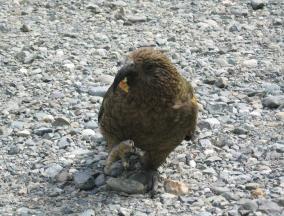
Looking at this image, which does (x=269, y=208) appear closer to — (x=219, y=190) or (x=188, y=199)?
(x=219, y=190)

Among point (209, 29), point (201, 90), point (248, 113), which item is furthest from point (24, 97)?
point (209, 29)

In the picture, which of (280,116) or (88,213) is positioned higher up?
(280,116)

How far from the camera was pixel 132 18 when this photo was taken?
10.4m

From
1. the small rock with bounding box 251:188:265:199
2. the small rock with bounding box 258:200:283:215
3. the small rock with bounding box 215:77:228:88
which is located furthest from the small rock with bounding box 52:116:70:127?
the small rock with bounding box 258:200:283:215

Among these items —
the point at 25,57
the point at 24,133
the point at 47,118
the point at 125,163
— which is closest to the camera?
the point at 125,163

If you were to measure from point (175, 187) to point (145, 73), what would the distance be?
122 cm

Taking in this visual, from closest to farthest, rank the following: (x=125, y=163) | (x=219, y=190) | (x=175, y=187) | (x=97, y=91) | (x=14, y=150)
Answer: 1. (x=219, y=190)
2. (x=175, y=187)
3. (x=125, y=163)
4. (x=14, y=150)
5. (x=97, y=91)

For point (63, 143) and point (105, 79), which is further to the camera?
point (105, 79)

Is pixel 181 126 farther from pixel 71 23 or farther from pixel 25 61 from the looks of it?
pixel 71 23

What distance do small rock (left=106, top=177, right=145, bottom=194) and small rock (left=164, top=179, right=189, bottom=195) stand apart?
26cm

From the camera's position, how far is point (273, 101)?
781 cm

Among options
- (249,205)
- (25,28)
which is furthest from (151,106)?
(25,28)

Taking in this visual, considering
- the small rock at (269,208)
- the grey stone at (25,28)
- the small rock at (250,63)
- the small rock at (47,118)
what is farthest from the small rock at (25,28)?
the small rock at (269,208)

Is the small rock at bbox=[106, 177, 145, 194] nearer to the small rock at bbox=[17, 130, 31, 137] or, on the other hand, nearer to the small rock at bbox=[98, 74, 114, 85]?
the small rock at bbox=[17, 130, 31, 137]
